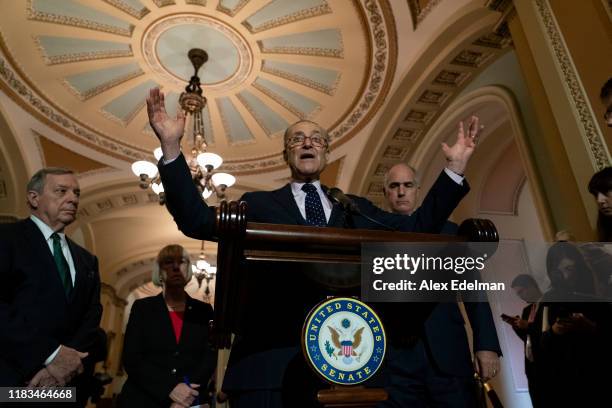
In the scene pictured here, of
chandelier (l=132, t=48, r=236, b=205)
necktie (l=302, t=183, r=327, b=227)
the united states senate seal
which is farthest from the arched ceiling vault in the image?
the united states senate seal

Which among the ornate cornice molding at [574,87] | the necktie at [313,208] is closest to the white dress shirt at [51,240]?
the necktie at [313,208]

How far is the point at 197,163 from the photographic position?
6051mm

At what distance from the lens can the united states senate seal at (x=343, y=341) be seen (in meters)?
0.78

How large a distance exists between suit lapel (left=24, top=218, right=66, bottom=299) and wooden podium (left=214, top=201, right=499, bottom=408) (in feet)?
4.11

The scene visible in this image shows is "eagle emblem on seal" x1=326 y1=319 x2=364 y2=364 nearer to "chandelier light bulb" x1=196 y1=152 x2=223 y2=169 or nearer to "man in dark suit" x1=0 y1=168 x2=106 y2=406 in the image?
"man in dark suit" x1=0 y1=168 x2=106 y2=406

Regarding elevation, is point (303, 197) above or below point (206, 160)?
below

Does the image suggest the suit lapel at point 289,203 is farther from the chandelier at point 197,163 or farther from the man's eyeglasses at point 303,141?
the chandelier at point 197,163

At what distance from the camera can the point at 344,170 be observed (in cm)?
775

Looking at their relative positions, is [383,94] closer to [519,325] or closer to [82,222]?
[519,325]

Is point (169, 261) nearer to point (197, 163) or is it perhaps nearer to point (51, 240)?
point (51, 240)

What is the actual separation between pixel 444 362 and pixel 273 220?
64 centimetres

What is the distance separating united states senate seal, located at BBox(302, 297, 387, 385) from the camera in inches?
30.6

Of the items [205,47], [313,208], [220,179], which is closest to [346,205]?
[313,208]

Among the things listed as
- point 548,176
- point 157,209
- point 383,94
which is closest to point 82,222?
point 157,209
